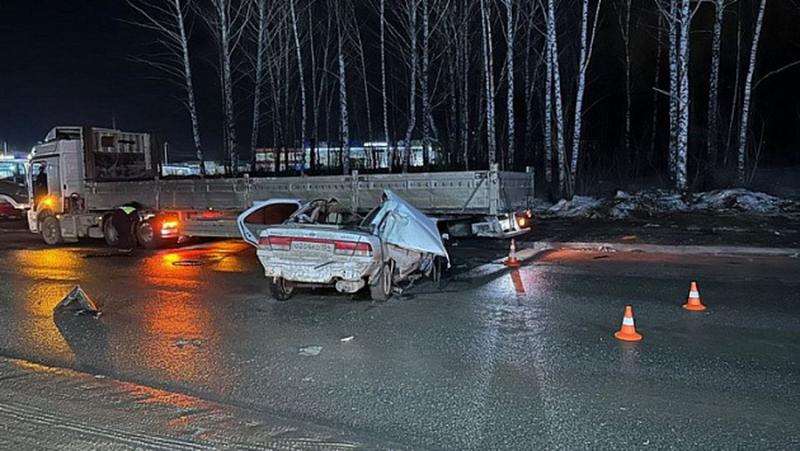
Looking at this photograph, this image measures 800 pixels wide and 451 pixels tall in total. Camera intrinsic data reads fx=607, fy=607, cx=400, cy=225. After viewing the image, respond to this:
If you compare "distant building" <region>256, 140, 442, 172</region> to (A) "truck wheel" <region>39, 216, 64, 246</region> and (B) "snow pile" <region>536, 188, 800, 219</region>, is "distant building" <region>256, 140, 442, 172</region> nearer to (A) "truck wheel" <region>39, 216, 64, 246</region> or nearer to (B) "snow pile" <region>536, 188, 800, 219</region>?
(B) "snow pile" <region>536, 188, 800, 219</region>

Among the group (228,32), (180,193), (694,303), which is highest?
(228,32)

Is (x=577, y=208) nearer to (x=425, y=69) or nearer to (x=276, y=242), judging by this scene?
(x=425, y=69)

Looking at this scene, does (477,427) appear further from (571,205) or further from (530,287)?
(571,205)

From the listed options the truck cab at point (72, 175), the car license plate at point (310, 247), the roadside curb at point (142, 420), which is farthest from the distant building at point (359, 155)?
the roadside curb at point (142, 420)

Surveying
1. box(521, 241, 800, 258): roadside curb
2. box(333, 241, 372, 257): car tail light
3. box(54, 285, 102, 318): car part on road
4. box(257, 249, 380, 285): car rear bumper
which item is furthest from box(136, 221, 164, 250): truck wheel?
box(333, 241, 372, 257): car tail light

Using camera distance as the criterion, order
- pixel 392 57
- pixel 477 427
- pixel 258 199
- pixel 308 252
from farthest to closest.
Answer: pixel 392 57 → pixel 258 199 → pixel 308 252 → pixel 477 427

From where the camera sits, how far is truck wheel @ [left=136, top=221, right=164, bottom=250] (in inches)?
658

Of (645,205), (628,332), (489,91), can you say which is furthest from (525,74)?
(628,332)

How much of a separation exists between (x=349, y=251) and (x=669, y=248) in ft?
27.8

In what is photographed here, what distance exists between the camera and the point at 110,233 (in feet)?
57.7

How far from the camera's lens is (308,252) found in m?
8.39

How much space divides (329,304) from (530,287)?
320cm

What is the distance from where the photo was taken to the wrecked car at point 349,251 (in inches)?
326

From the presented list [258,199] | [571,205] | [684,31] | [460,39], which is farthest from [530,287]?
[460,39]
